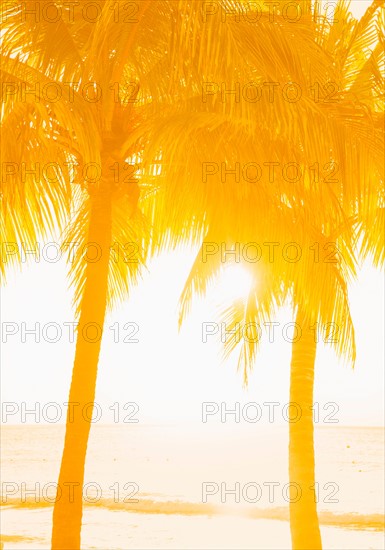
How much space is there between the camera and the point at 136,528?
23.8 meters

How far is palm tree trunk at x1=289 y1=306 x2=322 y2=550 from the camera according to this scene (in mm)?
10844

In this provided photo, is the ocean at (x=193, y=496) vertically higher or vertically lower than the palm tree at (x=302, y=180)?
lower

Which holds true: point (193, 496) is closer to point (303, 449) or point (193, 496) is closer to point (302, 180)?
point (303, 449)

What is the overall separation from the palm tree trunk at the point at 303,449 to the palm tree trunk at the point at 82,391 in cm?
368

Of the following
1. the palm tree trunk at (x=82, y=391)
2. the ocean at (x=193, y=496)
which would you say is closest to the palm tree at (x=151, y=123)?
the palm tree trunk at (x=82, y=391)

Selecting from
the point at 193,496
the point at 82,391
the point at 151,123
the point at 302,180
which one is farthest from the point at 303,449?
the point at 193,496

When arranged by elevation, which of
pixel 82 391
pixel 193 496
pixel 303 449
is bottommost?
pixel 193 496

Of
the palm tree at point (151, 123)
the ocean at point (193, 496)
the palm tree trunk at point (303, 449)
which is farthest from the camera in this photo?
the ocean at point (193, 496)

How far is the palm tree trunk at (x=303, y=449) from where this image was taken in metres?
10.8

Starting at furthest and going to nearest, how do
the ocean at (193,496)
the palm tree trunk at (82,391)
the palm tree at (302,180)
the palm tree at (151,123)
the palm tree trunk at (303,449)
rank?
1. the ocean at (193,496)
2. the palm tree trunk at (303,449)
3. the palm tree at (302,180)
4. the palm tree at (151,123)
5. the palm tree trunk at (82,391)

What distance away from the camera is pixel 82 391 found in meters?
7.38

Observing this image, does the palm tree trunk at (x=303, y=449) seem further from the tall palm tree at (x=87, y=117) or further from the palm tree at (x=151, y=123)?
the tall palm tree at (x=87, y=117)

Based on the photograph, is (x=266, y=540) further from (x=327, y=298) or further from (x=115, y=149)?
(x=115, y=149)

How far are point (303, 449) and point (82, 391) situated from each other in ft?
15.5
